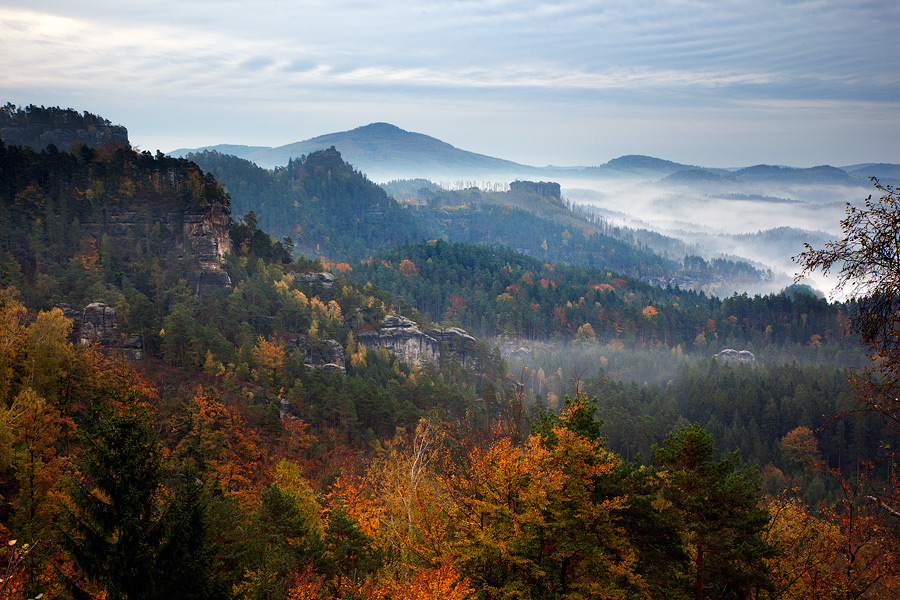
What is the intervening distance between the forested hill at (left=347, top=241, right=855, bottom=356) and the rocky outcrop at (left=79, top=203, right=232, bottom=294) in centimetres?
7095

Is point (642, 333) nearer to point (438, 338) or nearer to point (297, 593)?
point (438, 338)

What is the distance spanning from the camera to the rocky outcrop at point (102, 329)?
60.2 m

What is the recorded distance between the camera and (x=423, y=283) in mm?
166375

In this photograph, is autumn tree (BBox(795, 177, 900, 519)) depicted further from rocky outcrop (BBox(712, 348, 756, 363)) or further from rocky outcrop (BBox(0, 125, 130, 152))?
rocky outcrop (BBox(712, 348, 756, 363))

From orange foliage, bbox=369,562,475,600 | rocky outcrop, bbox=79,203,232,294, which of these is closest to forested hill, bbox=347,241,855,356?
rocky outcrop, bbox=79,203,232,294

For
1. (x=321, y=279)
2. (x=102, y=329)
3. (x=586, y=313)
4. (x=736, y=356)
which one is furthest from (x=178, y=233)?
(x=736, y=356)

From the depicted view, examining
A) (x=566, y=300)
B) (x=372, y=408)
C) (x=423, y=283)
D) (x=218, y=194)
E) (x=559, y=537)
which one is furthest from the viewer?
(x=566, y=300)

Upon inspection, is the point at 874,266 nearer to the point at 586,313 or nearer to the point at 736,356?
the point at 736,356

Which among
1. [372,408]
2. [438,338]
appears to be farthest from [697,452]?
[438,338]

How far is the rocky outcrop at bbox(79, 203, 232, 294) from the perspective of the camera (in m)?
84.0

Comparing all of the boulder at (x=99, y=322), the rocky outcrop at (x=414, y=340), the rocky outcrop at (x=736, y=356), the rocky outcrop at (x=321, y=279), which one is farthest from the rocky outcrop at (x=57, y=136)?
the rocky outcrop at (x=736, y=356)

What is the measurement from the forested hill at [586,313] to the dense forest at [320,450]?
22.7m

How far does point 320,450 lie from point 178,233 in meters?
54.9

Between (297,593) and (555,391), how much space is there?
104829 millimetres
